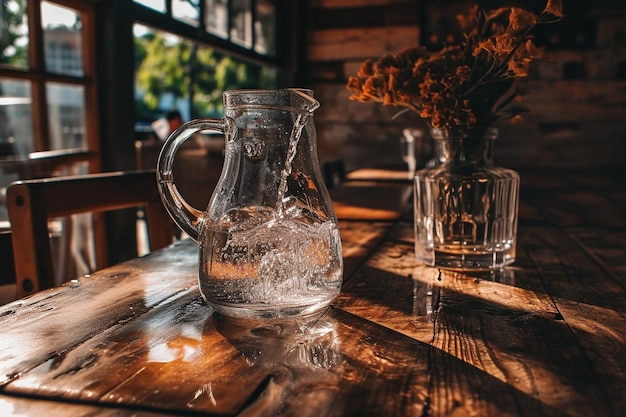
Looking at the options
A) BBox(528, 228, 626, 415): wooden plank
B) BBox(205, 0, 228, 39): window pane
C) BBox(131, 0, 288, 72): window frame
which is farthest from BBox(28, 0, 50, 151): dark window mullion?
BBox(528, 228, 626, 415): wooden plank

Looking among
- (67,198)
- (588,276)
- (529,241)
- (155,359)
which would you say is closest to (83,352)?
(155,359)

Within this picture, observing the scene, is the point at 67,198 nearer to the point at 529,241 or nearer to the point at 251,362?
the point at 251,362

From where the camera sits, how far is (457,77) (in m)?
0.90

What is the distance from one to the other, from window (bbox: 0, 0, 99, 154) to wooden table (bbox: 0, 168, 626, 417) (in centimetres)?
124

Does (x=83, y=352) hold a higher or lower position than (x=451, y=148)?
lower

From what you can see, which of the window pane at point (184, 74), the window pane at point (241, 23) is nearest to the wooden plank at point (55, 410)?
the window pane at point (241, 23)

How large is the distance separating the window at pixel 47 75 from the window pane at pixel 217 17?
3.03 feet

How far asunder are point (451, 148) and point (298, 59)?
3.61 meters

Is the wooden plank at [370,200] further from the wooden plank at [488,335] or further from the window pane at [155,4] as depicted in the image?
the window pane at [155,4]

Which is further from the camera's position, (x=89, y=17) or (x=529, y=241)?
(x=89, y=17)

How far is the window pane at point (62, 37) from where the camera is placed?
193 cm

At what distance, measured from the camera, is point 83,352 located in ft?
1.85

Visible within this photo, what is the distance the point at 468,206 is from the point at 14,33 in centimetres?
158

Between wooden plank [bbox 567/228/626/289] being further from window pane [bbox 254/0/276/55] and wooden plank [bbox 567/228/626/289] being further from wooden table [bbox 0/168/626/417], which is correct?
window pane [bbox 254/0/276/55]
